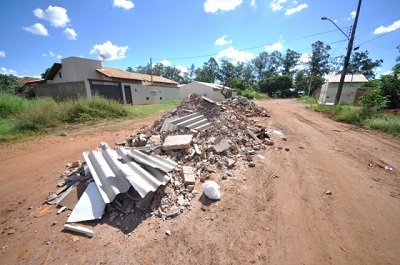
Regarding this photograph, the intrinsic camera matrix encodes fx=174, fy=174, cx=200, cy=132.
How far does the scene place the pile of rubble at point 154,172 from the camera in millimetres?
2641

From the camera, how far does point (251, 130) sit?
592 centimetres

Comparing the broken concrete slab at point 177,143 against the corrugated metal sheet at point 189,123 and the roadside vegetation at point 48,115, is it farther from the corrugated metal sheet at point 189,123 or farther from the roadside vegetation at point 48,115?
the roadside vegetation at point 48,115

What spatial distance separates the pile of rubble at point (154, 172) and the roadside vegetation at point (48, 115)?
16.4ft

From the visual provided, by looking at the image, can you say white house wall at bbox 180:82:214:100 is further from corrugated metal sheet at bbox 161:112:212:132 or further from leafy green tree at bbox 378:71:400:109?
corrugated metal sheet at bbox 161:112:212:132

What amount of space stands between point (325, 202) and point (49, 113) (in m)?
10.2

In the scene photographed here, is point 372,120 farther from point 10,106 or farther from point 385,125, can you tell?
point 10,106

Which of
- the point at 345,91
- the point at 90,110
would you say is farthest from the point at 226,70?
the point at 90,110

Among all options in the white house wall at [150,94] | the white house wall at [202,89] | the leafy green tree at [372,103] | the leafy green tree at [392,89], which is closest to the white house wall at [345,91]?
the leafy green tree at [392,89]

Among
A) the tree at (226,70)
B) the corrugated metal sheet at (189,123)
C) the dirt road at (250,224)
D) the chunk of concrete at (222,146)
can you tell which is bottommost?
the dirt road at (250,224)

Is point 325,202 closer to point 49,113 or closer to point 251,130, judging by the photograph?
point 251,130

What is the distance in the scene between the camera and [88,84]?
13.9m

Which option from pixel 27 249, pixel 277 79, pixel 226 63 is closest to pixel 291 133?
pixel 27 249

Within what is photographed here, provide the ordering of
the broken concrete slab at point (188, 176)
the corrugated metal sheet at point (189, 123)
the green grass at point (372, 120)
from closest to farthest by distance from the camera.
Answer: the broken concrete slab at point (188, 176) → the corrugated metal sheet at point (189, 123) → the green grass at point (372, 120)

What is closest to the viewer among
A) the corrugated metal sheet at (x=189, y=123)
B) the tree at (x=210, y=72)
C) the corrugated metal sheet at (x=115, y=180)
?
the corrugated metal sheet at (x=115, y=180)
